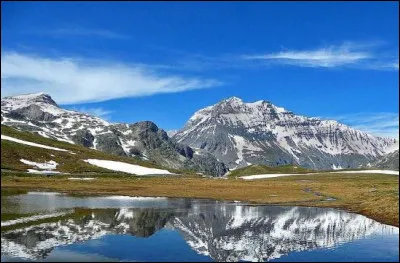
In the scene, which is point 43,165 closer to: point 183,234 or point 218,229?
point 218,229

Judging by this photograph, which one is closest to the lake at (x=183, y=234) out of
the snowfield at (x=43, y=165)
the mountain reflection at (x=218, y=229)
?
the mountain reflection at (x=218, y=229)

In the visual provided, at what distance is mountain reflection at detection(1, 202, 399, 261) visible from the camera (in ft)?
131

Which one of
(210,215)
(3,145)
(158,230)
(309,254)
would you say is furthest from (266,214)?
(3,145)

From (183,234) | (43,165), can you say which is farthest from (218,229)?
(43,165)

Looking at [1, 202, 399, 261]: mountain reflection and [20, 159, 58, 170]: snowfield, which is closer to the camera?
[1, 202, 399, 261]: mountain reflection

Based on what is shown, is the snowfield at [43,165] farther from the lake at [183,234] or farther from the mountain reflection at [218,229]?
the mountain reflection at [218,229]

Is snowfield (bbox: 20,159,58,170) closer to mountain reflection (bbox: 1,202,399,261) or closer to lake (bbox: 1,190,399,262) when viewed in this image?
lake (bbox: 1,190,399,262)

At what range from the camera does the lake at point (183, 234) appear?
37500 mm

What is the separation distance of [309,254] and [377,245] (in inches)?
336

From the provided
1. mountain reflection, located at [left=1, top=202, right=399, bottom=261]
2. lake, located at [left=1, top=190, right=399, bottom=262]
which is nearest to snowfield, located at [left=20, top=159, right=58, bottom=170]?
lake, located at [left=1, top=190, right=399, bottom=262]

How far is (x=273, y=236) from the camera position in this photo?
48344 millimetres

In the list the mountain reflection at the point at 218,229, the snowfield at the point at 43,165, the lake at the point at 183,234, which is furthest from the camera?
the snowfield at the point at 43,165

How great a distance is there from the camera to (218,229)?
52781 millimetres

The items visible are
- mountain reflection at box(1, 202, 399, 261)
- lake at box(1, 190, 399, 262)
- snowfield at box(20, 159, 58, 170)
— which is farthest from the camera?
snowfield at box(20, 159, 58, 170)
